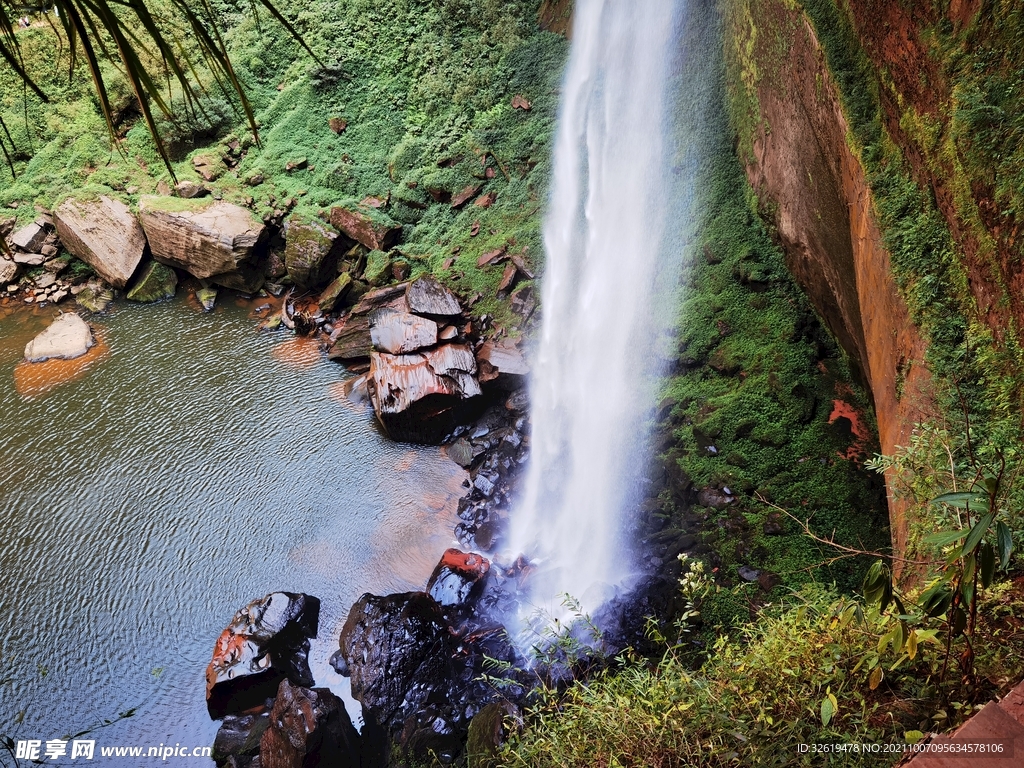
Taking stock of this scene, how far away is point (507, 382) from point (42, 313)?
8.49m

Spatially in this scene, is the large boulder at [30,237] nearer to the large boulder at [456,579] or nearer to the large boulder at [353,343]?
the large boulder at [353,343]

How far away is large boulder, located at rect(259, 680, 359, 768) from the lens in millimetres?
4918

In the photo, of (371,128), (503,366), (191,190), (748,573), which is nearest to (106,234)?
(191,190)

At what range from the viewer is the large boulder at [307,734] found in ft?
16.1

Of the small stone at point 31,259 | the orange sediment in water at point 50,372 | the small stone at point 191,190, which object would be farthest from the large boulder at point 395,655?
the small stone at point 31,259

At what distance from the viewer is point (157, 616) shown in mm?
6410

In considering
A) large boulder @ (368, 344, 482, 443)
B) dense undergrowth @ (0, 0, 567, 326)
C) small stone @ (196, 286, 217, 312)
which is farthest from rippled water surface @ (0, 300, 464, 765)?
dense undergrowth @ (0, 0, 567, 326)

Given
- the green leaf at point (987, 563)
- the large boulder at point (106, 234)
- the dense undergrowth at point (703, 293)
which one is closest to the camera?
the green leaf at point (987, 563)

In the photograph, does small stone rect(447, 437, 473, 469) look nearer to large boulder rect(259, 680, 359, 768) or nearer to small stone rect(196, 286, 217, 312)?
large boulder rect(259, 680, 359, 768)

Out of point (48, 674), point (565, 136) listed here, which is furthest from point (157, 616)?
point (565, 136)

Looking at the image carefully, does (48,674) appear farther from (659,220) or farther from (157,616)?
(659,220)

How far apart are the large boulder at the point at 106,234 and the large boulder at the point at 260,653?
7420 millimetres

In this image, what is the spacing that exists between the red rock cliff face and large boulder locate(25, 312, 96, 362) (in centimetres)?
1016

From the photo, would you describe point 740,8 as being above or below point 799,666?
above
